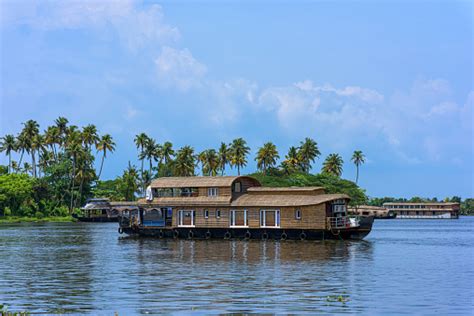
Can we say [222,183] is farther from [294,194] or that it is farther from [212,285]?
[212,285]

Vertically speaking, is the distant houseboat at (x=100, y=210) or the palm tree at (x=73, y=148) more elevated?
the palm tree at (x=73, y=148)

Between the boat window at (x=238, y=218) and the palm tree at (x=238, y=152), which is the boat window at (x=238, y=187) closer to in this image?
the boat window at (x=238, y=218)

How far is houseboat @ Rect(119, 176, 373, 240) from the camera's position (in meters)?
55.1

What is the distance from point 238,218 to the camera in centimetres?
5859

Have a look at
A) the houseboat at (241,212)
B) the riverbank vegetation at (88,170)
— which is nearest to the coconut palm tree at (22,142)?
the riverbank vegetation at (88,170)

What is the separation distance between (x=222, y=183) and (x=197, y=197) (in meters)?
2.75

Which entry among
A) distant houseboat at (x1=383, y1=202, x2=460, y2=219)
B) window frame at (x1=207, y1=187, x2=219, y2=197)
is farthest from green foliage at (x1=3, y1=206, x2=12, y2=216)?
distant houseboat at (x1=383, y1=202, x2=460, y2=219)

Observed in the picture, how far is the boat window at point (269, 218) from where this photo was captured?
5678 centimetres

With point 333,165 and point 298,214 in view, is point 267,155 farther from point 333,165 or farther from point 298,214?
point 298,214

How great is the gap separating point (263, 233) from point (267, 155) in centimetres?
8023

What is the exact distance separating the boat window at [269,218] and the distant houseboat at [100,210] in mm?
62893

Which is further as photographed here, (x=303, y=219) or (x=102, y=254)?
(x=303, y=219)

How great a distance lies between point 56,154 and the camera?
5315 inches

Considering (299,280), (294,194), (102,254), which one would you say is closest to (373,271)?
(299,280)
